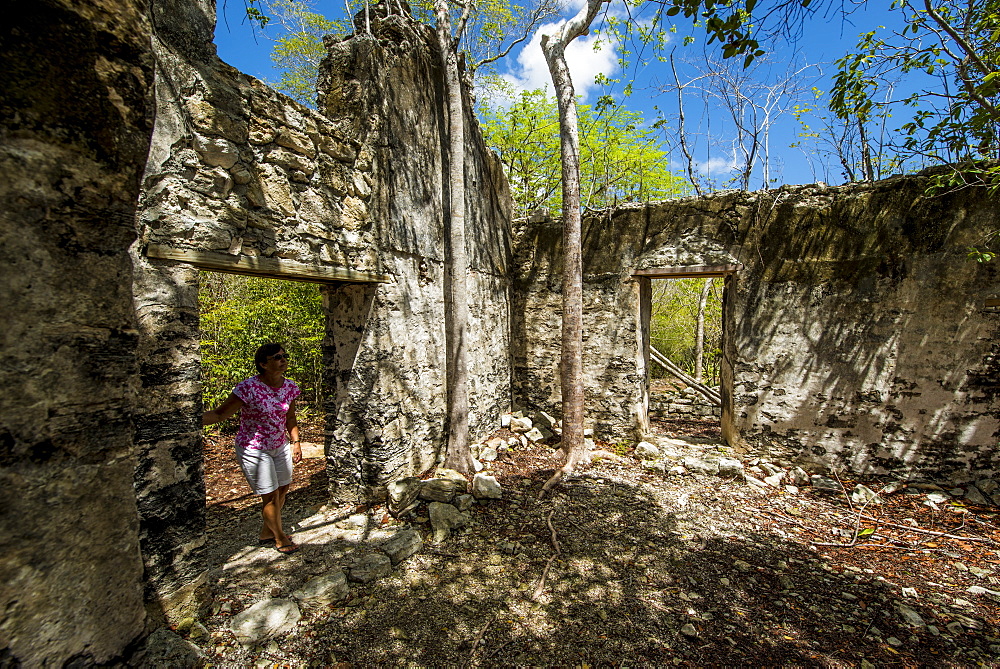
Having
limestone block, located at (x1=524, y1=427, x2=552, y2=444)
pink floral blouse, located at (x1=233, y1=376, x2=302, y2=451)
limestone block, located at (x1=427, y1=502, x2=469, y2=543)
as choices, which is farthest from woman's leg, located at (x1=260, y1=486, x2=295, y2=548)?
limestone block, located at (x1=524, y1=427, x2=552, y2=444)

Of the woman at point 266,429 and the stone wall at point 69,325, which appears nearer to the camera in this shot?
the stone wall at point 69,325

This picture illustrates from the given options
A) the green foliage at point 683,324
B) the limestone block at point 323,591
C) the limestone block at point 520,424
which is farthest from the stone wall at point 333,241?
the green foliage at point 683,324

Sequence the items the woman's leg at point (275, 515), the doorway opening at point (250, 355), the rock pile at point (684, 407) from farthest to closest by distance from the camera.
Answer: the rock pile at point (684, 407)
the doorway opening at point (250, 355)
the woman's leg at point (275, 515)

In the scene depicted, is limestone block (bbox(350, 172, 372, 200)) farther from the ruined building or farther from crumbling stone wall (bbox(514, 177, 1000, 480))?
crumbling stone wall (bbox(514, 177, 1000, 480))

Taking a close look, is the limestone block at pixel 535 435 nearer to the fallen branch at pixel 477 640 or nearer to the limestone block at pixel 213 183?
the fallen branch at pixel 477 640

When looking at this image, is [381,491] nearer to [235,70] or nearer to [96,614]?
[96,614]

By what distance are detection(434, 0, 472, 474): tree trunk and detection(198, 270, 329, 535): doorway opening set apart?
1.44 meters

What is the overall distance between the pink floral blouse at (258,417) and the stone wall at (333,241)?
1.68ft

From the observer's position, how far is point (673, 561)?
314cm

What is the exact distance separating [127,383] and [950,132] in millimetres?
6038

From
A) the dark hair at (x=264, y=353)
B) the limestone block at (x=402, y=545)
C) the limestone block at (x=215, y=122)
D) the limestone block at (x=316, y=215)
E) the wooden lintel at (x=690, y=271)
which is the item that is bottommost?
the limestone block at (x=402, y=545)

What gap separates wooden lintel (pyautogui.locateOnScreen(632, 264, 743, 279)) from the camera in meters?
4.89

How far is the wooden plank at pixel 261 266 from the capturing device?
95.3 inches

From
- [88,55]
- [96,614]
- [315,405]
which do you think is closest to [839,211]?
[88,55]
